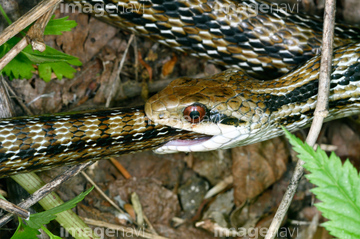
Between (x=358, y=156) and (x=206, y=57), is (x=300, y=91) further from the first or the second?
(x=358, y=156)

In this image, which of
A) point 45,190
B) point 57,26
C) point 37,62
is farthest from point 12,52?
point 45,190

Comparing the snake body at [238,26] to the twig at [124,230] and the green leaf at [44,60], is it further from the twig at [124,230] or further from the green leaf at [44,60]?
the twig at [124,230]

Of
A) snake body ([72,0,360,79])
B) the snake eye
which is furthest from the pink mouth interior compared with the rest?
snake body ([72,0,360,79])

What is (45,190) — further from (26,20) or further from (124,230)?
(26,20)

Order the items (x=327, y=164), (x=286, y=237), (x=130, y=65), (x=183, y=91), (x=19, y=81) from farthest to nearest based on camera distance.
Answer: (x=130, y=65), (x=286, y=237), (x=19, y=81), (x=183, y=91), (x=327, y=164)

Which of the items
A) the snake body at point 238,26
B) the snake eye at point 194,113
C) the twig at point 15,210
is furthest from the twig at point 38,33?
the snake eye at point 194,113

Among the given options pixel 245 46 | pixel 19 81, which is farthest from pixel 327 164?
pixel 19 81
